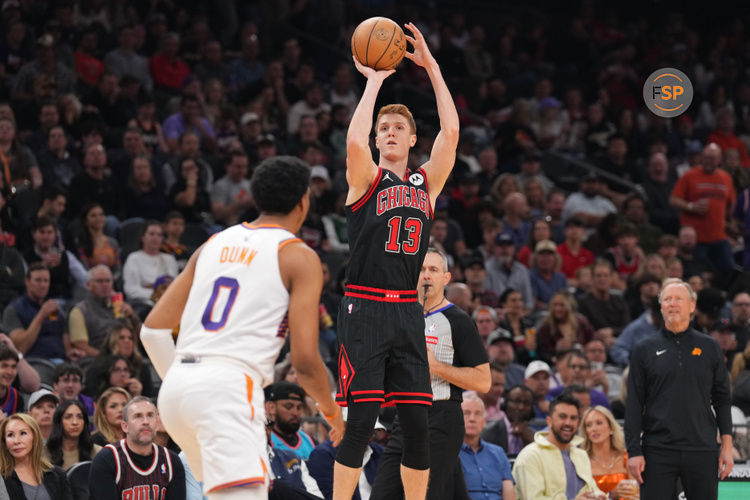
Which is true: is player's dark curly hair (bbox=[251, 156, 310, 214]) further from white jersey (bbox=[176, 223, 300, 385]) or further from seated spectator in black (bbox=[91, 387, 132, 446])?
seated spectator in black (bbox=[91, 387, 132, 446])

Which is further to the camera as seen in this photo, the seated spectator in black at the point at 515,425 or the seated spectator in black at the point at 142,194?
the seated spectator in black at the point at 142,194

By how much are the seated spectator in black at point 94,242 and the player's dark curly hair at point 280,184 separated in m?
7.34

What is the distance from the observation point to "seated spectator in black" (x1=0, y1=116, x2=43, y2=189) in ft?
41.3

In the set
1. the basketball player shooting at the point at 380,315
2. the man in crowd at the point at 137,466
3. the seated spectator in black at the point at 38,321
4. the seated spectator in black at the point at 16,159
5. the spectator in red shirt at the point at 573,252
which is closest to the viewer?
the basketball player shooting at the point at 380,315

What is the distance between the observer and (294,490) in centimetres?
735

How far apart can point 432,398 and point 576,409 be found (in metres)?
3.15

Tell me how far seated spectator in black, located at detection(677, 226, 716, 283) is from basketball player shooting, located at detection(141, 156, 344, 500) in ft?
37.1

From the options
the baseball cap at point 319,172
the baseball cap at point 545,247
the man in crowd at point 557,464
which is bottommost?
the man in crowd at point 557,464

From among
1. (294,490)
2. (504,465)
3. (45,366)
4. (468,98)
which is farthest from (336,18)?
(294,490)

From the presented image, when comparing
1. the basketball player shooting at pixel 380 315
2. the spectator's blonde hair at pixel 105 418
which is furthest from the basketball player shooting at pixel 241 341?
the spectator's blonde hair at pixel 105 418

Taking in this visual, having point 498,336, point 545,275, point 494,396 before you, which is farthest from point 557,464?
point 545,275

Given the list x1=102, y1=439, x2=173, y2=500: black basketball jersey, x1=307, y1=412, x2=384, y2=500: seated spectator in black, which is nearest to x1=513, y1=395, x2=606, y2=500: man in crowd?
x1=307, y1=412, x2=384, y2=500: seated spectator in black

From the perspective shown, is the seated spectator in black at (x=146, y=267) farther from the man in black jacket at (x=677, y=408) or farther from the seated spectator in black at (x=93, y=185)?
the man in black jacket at (x=677, y=408)

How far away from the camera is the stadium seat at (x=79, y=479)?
824cm
